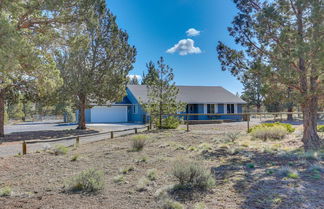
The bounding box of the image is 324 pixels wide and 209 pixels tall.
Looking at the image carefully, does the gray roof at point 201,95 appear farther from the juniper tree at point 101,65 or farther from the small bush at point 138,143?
the small bush at point 138,143

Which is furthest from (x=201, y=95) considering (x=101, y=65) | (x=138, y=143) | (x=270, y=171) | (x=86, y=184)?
(x=86, y=184)

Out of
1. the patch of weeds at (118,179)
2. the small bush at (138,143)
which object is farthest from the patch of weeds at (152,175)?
the small bush at (138,143)

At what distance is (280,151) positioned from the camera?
8.16 metres

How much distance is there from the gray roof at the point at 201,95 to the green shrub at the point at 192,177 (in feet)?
67.5

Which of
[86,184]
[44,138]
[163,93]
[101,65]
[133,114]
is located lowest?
[44,138]

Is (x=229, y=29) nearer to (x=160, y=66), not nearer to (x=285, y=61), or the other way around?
(x=285, y=61)

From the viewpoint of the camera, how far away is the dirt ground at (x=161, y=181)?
388 cm

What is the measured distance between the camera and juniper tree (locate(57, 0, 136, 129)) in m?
17.6

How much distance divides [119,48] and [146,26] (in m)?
2.74

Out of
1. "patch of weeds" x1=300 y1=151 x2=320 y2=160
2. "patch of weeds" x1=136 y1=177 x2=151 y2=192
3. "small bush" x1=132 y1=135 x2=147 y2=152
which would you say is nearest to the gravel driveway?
"small bush" x1=132 y1=135 x2=147 y2=152

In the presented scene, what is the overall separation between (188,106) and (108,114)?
32.7 ft

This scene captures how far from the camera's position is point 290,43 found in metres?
8.05

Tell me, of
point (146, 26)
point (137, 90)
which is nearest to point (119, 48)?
point (146, 26)

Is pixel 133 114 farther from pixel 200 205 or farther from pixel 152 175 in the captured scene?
pixel 200 205
